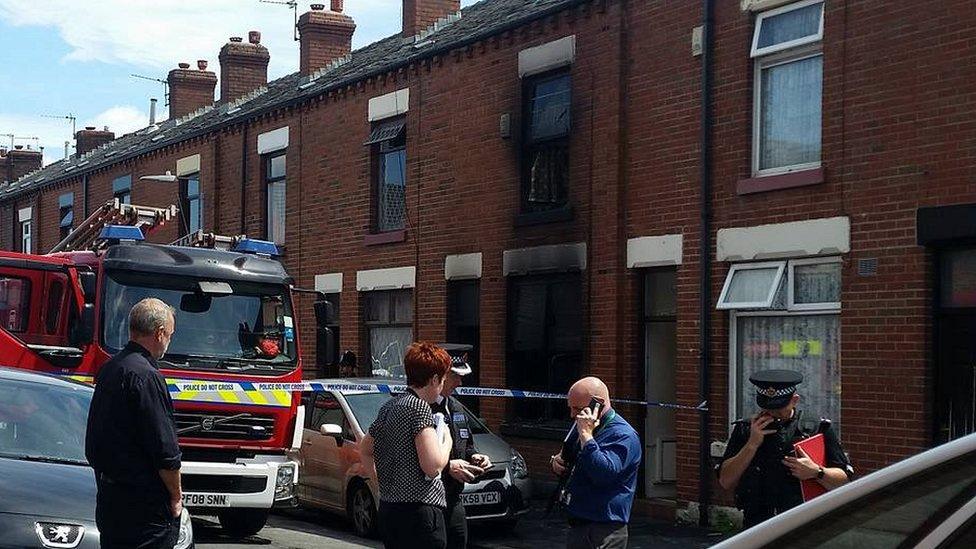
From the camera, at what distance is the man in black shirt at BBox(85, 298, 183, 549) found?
627 cm

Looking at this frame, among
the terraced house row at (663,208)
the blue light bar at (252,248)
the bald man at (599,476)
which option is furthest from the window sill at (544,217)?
the bald man at (599,476)

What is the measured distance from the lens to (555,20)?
16688 mm

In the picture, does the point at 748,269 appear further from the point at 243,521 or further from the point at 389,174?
the point at 389,174

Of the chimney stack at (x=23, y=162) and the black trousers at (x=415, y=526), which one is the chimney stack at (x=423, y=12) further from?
the chimney stack at (x=23, y=162)

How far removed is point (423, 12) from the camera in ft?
73.8

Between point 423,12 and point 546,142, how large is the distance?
663cm

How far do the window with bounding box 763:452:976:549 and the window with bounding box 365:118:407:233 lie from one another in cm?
1674

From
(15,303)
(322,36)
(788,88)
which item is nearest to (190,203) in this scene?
(322,36)

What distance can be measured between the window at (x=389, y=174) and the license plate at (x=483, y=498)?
7224 mm

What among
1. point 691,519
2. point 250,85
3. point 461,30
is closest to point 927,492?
point 691,519

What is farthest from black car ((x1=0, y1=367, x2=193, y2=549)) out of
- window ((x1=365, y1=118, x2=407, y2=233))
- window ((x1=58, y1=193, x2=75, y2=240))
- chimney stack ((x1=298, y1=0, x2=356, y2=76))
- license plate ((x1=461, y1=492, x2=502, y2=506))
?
window ((x1=58, y1=193, x2=75, y2=240))

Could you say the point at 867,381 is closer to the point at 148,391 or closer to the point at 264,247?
the point at 264,247

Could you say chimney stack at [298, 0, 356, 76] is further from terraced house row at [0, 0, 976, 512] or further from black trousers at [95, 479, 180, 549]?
black trousers at [95, 479, 180, 549]

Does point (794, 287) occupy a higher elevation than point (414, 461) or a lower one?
higher
